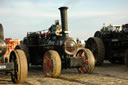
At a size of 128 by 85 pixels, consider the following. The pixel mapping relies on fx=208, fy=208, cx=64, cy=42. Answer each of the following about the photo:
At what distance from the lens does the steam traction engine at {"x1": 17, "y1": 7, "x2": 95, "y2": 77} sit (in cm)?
684

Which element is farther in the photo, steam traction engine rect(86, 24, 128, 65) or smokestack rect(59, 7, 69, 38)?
steam traction engine rect(86, 24, 128, 65)

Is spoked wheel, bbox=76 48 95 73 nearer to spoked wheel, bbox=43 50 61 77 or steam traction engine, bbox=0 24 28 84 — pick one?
spoked wheel, bbox=43 50 61 77

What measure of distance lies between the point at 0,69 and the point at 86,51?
3504 millimetres

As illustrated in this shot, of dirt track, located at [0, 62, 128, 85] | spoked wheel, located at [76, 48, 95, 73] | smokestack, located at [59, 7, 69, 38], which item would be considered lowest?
dirt track, located at [0, 62, 128, 85]

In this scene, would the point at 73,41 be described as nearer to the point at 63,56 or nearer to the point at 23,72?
the point at 63,56

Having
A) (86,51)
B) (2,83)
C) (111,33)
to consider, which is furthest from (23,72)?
(111,33)

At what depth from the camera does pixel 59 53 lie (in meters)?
7.91

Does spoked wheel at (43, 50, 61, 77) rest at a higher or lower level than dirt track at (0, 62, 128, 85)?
higher

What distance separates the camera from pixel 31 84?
5.73 meters

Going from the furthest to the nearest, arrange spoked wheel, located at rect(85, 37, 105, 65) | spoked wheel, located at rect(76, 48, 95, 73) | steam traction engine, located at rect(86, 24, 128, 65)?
spoked wheel, located at rect(85, 37, 105, 65)
steam traction engine, located at rect(86, 24, 128, 65)
spoked wheel, located at rect(76, 48, 95, 73)

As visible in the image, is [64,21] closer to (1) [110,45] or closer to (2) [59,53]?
(2) [59,53]

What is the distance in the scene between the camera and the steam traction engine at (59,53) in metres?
6.84

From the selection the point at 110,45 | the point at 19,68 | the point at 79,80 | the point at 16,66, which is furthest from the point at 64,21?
the point at 110,45

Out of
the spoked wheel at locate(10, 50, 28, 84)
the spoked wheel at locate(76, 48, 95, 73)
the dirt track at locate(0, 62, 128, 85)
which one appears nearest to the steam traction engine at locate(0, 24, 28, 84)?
the spoked wheel at locate(10, 50, 28, 84)
